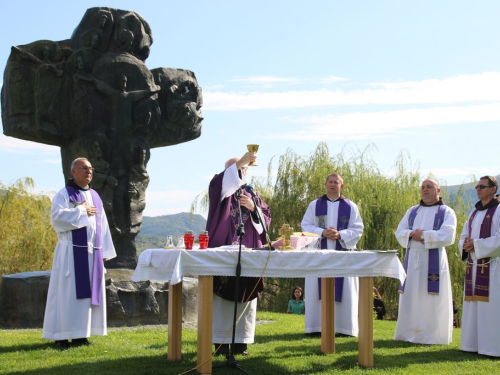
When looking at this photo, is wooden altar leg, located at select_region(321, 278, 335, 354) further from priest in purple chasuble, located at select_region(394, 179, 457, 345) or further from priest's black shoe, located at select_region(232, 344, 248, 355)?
priest in purple chasuble, located at select_region(394, 179, 457, 345)

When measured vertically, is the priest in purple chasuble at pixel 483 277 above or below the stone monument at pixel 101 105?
below

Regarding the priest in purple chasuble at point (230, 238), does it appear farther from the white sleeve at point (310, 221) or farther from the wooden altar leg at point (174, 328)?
the white sleeve at point (310, 221)

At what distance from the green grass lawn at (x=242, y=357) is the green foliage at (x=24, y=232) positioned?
12.4m

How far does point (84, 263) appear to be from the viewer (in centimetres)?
815

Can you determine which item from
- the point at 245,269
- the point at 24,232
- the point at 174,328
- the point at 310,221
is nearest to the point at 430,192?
the point at 310,221

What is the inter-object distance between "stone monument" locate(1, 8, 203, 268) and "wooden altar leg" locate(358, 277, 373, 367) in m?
5.70

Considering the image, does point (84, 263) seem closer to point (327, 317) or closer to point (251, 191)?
point (251, 191)

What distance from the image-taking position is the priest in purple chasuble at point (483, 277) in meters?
8.09

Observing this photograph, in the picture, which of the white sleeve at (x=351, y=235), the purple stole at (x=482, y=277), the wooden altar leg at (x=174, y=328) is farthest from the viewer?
the white sleeve at (x=351, y=235)

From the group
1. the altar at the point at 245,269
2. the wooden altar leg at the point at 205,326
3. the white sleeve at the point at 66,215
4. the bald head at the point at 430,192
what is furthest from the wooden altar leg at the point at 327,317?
the white sleeve at the point at 66,215

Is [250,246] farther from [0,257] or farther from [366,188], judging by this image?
[0,257]

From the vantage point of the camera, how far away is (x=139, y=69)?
11.5m

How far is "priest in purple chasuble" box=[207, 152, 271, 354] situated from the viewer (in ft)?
23.3

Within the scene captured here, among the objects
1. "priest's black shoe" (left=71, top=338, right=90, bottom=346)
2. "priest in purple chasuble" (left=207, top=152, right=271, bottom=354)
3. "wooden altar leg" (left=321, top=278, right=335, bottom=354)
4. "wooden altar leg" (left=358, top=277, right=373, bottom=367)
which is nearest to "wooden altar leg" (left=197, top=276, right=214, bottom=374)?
"priest in purple chasuble" (left=207, top=152, right=271, bottom=354)
